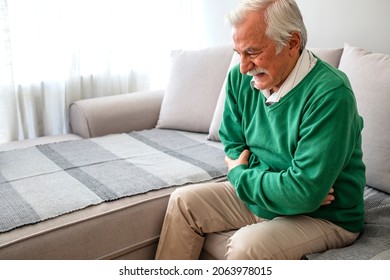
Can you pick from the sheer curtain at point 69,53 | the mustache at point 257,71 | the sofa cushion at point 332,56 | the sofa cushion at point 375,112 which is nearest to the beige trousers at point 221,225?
the sofa cushion at point 375,112

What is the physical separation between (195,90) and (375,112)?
3.08 ft

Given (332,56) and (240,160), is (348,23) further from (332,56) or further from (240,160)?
(240,160)

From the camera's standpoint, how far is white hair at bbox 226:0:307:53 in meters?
1.12

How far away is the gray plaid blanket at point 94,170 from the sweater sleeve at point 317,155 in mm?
486

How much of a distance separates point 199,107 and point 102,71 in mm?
640

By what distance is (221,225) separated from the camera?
1385 millimetres

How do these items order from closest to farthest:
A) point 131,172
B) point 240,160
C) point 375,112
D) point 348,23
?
point 240,160, point 375,112, point 131,172, point 348,23

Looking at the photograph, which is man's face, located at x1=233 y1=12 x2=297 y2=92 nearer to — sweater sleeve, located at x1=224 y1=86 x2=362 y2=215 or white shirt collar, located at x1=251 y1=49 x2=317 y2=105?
white shirt collar, located at x1=251 y1=49 x2=317 y2=105

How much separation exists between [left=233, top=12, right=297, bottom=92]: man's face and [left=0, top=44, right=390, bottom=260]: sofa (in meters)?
0.47

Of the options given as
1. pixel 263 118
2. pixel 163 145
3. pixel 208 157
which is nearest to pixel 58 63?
pixel 163 145

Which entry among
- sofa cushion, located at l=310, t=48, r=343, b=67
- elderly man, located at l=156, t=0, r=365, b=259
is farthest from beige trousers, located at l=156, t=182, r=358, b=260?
sofa cushion, located at l=310, t=48, r=343, b=67

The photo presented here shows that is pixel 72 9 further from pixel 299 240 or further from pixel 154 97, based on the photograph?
pixel 299 240

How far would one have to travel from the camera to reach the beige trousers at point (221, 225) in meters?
1.21

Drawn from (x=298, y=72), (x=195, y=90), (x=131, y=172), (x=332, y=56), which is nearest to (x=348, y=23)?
(x=332, y=56)
